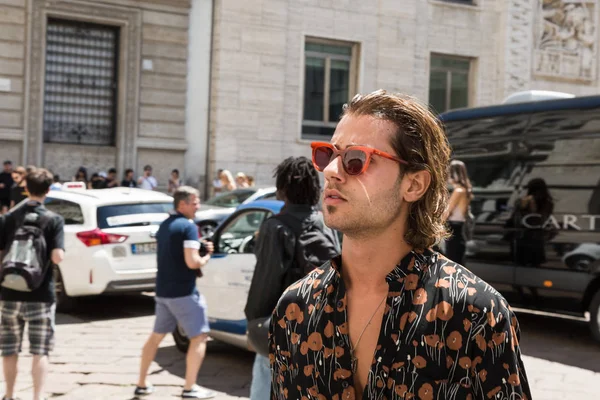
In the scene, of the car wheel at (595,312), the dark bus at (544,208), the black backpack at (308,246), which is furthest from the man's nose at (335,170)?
the car wheel at (595,312)

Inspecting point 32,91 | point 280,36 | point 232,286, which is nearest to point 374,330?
point 232,286

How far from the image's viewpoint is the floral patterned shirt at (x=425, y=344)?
1.73 meters

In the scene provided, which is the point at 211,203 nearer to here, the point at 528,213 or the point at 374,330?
the point at 528,213

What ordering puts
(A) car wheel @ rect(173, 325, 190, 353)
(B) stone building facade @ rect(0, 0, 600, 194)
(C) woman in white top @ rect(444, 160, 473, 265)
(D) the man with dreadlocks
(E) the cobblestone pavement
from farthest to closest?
(B) stone building facade @ rect(0, 0, 600, 194) → (C) woman in white top @ rect(444, 160, 473, 265) → (A) car wheel @ rect(173, 325, 190, 353) → (E) the cobblestone pavement → (D) the man with dreadlocks

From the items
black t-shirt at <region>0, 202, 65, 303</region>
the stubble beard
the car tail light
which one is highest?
the stubble beard

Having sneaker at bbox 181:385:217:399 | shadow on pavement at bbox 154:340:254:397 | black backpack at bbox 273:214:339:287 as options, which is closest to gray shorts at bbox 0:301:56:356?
sneaker at bbox 181:385:217:399

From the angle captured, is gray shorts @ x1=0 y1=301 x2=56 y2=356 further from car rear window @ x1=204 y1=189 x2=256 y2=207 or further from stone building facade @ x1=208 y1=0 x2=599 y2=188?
stone building facade @ x1=208 y1=0 x2=599 y2=188

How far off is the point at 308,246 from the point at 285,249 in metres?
0.13

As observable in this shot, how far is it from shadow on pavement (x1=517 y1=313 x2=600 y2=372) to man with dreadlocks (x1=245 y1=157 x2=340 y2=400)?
4.31 metres

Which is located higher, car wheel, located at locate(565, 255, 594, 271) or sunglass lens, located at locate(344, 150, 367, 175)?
sunglass lens, located at locate(344, 150, 367, 175)

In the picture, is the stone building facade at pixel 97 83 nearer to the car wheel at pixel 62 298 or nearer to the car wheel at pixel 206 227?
the car wheel at pixel 206 227

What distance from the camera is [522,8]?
24406 mm

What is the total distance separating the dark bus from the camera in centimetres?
852

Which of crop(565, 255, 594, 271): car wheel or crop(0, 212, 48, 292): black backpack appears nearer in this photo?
crop(0, 212, 48, 292): black backpack
